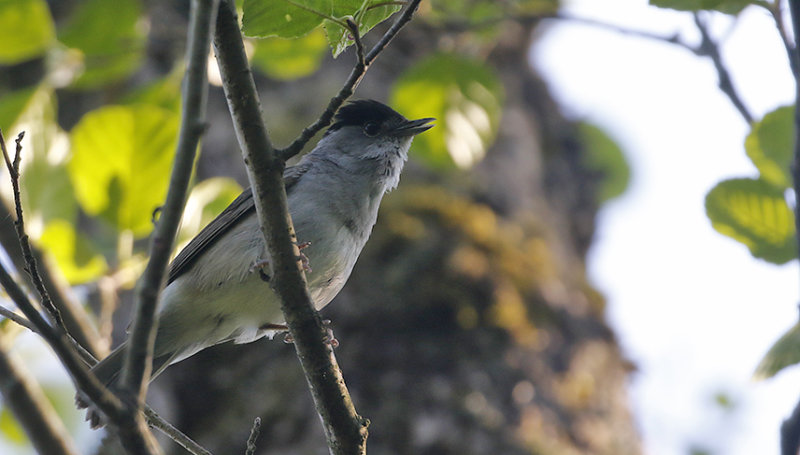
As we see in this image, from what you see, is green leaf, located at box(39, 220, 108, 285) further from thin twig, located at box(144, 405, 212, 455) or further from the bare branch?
thin twig, located at box(144, 405, 212, 455)

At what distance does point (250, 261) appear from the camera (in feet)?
10.2

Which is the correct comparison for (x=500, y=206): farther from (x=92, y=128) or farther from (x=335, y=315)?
(x=92, y=128)

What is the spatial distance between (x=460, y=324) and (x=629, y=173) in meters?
3.70

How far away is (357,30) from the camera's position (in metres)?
1.80

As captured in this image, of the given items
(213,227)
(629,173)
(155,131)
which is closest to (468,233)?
(213,227)

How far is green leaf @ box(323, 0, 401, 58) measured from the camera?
6.12 feet

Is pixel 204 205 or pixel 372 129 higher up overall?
pixel 204 205

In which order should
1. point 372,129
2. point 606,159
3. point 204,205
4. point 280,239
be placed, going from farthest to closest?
1. point 606,159
2. point 372,129
3. point 204,205
4. point 280,239

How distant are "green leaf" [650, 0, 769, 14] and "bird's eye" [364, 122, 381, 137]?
2.13 meters

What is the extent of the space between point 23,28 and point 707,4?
2630 mm

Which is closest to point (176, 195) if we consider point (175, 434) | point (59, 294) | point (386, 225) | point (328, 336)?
point (175, 434)

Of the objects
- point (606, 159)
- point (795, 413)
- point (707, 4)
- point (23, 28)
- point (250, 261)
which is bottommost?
point (606, 159)

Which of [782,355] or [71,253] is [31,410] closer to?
[71,253]

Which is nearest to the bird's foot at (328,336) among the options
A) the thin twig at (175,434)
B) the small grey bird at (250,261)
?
the small grey bird at (250,261)
